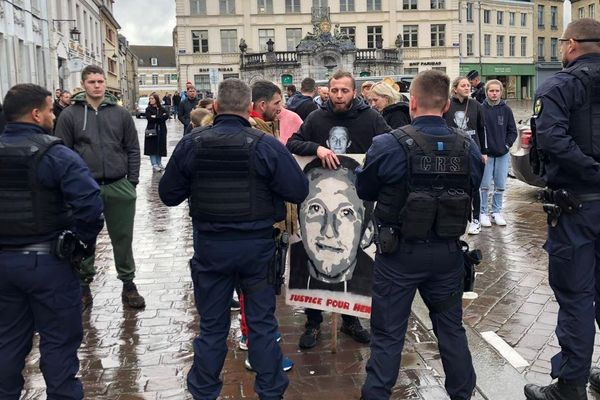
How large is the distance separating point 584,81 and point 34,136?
3.27 m

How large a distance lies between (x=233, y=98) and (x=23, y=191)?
132 centimetres

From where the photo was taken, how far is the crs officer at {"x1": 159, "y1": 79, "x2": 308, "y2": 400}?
371 centimetres

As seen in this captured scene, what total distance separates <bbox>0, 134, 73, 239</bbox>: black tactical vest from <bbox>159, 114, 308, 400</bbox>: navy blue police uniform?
0.77m

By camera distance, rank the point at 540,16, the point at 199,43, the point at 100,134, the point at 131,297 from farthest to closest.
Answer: the point at 540,16, the point at 199,43, the point at 131,297, the point at 100,134

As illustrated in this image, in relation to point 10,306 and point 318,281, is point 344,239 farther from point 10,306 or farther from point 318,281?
point 10,306

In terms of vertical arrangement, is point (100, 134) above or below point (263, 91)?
below

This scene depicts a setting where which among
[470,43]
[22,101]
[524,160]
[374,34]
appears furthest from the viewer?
[470,43]

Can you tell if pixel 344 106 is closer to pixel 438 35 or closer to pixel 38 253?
pixel 38 253

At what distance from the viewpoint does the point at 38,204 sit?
3.55 meters

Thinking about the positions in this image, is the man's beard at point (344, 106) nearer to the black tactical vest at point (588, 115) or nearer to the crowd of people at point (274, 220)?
the crowd of people at point (274, 220)

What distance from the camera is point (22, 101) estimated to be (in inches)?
143

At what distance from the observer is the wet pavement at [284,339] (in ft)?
14.1

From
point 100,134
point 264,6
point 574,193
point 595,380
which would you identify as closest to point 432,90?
point 574,193

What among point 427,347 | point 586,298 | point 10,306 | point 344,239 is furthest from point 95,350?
point 586,298
